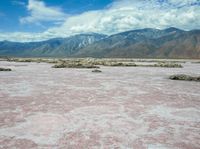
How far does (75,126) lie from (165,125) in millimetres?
2858

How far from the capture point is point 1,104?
10578 mm

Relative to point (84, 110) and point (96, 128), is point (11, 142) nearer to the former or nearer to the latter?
point (96, 128)

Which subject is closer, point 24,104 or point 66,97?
point 24,104

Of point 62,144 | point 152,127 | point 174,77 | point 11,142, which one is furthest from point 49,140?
point 174,77

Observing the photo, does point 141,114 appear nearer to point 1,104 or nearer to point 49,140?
Answer: point 49,140

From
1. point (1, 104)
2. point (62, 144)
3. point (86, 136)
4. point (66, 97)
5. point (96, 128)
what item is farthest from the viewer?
point (66, 97)

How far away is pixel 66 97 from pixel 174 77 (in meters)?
13.0

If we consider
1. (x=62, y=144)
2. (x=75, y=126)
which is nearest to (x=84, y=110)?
(x=75, y=126)

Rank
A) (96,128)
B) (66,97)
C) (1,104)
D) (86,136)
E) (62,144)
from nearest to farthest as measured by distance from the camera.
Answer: (62,144)
(86,136)
(96,128)
(1,104)
(66,97)

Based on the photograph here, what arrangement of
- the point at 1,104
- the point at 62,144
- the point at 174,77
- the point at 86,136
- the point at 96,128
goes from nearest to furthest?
the point at 62,144 < the point at 86,136 < the point at 96,128 < the point at 1,104 < the point at 174,77

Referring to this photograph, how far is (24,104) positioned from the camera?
10.7 metres

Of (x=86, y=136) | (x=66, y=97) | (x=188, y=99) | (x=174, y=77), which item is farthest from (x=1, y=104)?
(x=174, y=77)

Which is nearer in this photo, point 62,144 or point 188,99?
point 62,144

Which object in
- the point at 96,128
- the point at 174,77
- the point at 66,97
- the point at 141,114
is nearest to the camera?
the point at 96,128
